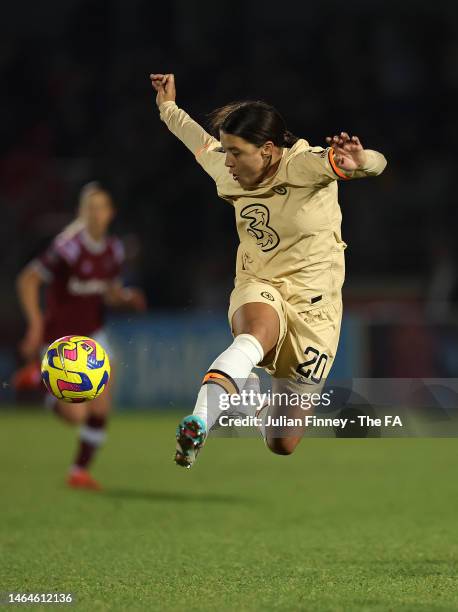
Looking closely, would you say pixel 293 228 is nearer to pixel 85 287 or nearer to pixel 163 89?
pixel 163 89

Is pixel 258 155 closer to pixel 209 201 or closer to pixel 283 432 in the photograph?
pixel 283 432

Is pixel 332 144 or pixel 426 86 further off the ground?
pixel 426 86

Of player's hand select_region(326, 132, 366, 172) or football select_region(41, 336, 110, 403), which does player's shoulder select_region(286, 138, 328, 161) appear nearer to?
player's hand select_region(326, 132, 366, 172)

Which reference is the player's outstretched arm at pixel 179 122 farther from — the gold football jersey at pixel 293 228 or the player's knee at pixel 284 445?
the player's knee at pixel 284 445

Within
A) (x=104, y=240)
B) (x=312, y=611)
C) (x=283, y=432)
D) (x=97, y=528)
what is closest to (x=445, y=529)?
(x=283, y=432)

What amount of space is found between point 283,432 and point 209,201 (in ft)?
54.4

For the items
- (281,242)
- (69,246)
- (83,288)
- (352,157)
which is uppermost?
(69,246)

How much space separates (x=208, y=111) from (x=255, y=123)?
16994mm

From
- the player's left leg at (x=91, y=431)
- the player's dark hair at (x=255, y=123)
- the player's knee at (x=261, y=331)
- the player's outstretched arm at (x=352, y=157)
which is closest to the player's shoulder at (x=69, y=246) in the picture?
the player's left leg at (x=91, y=431)

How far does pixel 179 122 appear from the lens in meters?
6.15

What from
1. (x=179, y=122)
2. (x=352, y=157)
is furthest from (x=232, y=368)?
(x=179, y=122)

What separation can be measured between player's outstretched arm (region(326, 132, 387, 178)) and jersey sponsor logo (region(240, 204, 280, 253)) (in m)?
0.57

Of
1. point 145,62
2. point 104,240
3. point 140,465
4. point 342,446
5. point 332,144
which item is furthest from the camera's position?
point 145,62

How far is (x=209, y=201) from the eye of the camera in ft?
72.9
